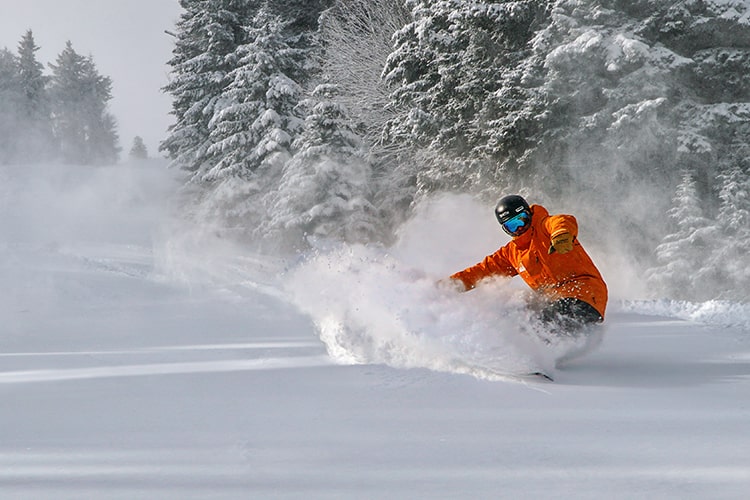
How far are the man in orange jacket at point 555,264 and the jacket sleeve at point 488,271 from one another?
3 centimetres

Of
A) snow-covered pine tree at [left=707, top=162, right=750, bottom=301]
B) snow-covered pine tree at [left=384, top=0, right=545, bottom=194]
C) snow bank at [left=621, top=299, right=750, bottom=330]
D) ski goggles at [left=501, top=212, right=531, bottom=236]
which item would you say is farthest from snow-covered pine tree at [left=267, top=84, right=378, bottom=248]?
ski goggles at [left=501, top=212, right=531, bottom=236]

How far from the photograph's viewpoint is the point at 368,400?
4.00 metres

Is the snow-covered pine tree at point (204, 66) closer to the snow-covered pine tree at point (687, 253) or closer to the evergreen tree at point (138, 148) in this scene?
the snow-covered pine tree at point (687, 253)

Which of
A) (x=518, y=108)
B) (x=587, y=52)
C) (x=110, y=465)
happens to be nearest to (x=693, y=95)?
(x=587, y=52)

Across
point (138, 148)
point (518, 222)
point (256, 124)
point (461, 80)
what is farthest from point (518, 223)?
point (138, 148)

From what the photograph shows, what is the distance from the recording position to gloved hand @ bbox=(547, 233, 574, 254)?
4.77 meters

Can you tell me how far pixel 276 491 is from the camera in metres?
2.66

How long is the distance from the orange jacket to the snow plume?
197mm

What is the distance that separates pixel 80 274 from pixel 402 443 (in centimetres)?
1127

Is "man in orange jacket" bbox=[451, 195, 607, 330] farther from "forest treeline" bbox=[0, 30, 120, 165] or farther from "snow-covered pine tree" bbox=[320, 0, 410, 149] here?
"forest treeline" bbox=[0, 30, 120, 165]

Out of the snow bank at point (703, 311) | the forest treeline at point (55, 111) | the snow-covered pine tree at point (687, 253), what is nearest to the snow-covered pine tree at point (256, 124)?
the snow-covered pine tree at point (687, 253)

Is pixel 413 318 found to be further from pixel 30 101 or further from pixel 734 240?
pixel 30 101

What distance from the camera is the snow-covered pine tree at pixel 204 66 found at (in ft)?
82.2

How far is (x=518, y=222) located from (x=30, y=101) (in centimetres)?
6187
